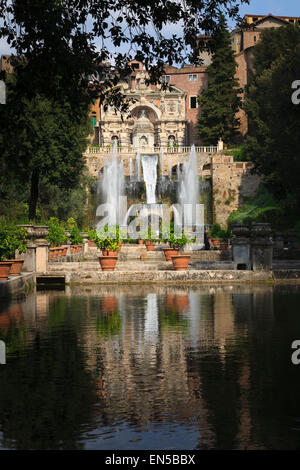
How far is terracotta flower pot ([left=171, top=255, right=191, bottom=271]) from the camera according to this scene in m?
20.6

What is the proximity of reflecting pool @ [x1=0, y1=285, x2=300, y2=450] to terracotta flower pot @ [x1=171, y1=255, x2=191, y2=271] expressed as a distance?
7532 mm

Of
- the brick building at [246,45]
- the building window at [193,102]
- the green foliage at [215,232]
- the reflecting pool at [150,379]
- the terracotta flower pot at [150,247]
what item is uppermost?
the brick building at [246,45]

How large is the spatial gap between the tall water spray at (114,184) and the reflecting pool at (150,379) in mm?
50850

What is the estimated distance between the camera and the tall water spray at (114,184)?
63781mm

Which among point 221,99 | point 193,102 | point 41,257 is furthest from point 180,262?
point 193,102

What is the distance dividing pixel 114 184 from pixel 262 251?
47848 millimetres

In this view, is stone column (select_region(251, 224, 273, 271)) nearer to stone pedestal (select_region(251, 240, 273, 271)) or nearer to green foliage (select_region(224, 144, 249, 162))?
stone pedestal (select_region(251, 240, 273, 271))

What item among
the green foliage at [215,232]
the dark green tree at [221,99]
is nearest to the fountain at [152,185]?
the green foliage at [215,232]

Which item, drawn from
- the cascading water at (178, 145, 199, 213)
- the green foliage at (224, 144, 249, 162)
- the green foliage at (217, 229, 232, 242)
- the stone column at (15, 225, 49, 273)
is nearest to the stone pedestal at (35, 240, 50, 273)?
the stone column at (15, 225, 49, 273)

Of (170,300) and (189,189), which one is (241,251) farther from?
(189,189)

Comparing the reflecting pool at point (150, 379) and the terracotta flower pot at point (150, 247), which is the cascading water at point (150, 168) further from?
the reflecting pool at point (150, 379)

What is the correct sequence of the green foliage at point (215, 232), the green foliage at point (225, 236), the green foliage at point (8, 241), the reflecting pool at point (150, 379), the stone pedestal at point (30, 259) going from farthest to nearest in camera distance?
1. the green foliage at point (215, 232)
2. the green foliage at point (225, 236)
3. the stone pedestal at point (30, 259)
4. the green foliage at point (8, 241)
5. the reflecting pool at point (150, 379)

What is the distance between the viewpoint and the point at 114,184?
6688cm
